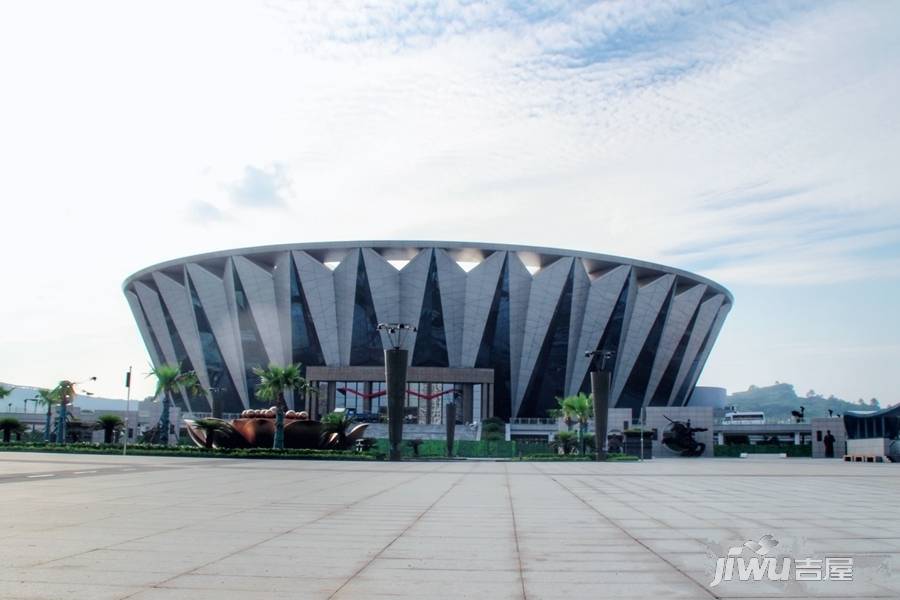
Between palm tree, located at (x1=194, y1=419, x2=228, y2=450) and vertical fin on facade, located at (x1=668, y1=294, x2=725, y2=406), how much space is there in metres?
63.5

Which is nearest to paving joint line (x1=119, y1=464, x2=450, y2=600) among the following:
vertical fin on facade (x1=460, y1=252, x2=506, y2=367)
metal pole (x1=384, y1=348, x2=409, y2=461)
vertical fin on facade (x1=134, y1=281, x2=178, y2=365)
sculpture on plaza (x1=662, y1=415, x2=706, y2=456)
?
metal pole (x1=384, y1=348, x2=409, y2=461)

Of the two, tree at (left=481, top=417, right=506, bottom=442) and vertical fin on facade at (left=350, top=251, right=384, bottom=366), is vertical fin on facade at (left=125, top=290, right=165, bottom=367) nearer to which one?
vertical fin on facade at (left=350, top=251, right=384, bottom=366)

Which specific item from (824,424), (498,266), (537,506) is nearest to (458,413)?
(498,266)

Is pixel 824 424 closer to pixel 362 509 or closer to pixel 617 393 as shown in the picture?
pixel 617 393

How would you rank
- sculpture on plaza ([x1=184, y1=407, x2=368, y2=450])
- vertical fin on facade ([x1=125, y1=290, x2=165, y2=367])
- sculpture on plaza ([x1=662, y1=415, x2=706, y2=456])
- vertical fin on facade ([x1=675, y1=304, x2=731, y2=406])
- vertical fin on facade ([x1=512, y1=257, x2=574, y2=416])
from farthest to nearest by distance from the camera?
1. vertical fin on facade ([x1=675, y1=304, x2=731, y2=406])
2. vertical fin on facade ([x1=125, y1=290, x2=165, y2=367])
3. vertical fin on facade ([x1=512, y1=257, x2=574, y2=416])
4. sculpture on plaza ([x1=662, y1=415, x2=706, y2=456])
5. sculpture on plaza ([x1=184, y1=407, x2=368, y2=450])

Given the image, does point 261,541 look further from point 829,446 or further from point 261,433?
point 829,446

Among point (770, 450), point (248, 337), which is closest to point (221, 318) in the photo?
point (248, 337)

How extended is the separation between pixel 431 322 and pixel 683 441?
32145 millimetres

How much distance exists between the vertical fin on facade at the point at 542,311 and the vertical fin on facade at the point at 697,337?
60.4 feet

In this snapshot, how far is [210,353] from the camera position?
92.1 m

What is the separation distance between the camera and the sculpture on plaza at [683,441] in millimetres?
66500

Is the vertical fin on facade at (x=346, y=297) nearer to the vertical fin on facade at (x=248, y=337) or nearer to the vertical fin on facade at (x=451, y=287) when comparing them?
the vertical fin on facade at (x=248, y=337)

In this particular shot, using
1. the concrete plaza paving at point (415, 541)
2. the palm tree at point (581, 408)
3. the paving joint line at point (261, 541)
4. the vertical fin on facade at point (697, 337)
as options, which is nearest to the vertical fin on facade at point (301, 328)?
the palm tree at point (581, 408)

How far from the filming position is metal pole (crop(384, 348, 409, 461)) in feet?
155
